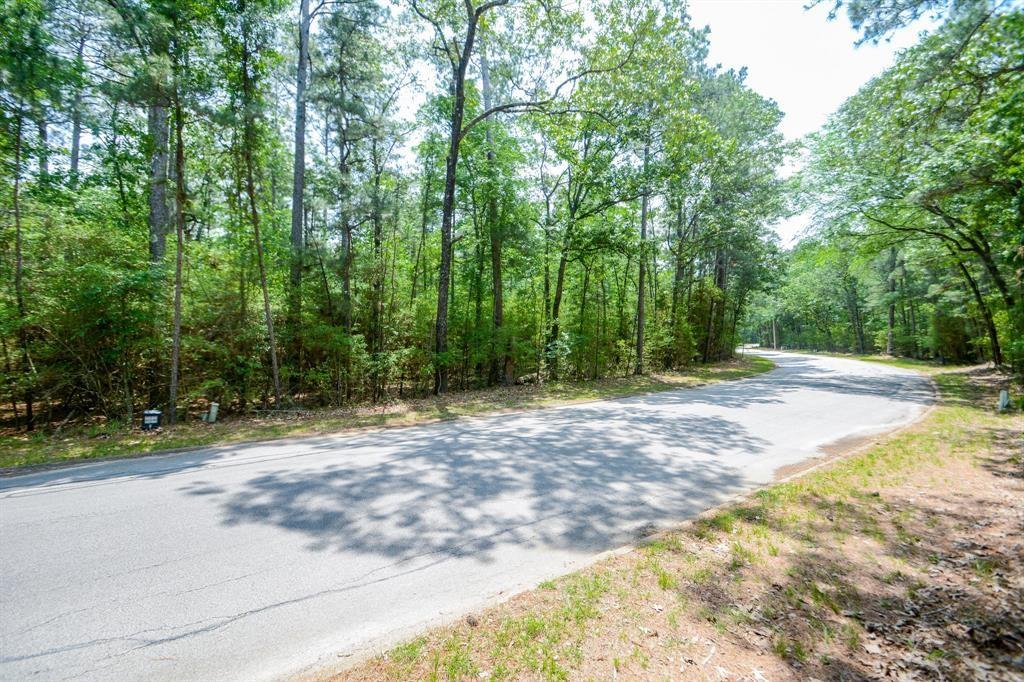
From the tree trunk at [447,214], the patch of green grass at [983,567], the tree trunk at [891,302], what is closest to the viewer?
the patch of green grass at [983,567]

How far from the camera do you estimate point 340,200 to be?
11672 millimetres

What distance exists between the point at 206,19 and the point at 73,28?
3977mm

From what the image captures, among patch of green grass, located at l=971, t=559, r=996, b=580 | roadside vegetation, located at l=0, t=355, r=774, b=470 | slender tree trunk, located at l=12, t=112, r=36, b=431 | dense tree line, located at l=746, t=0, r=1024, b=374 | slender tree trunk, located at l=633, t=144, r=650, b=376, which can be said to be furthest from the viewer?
slender tree trunk, located at l=633, t=144, r=650, b=376

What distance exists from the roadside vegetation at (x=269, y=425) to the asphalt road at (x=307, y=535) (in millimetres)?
959

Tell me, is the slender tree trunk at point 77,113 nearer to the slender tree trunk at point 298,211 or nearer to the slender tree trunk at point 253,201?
the slender tree trunk at point 253,201

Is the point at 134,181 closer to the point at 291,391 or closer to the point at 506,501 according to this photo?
the point at 291,391

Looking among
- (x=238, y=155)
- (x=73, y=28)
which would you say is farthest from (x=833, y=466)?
(x=73, y=28)

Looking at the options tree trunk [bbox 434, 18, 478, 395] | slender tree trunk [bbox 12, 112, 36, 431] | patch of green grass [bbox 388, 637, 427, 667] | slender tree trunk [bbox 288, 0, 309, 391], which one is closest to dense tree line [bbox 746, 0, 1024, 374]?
patch of green grass [bbox 388, 637, 427, 667]

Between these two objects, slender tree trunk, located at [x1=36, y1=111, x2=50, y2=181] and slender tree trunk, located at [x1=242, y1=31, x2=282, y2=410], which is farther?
slender tree trunk, located at [x1=242, y1=31, x2=282, y2=410]

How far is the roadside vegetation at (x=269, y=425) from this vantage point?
638 centimetres

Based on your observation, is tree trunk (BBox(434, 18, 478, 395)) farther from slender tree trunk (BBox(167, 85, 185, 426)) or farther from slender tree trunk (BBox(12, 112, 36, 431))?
slender tree trunk (BBox(12, 112, 36, 431))

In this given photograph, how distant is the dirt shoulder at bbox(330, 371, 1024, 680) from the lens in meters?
2.15

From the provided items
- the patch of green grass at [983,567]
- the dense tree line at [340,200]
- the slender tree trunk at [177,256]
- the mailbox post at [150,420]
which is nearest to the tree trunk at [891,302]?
the dense tree line at [340,200]

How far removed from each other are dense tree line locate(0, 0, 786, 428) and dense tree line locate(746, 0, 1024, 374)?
3.06 metres
